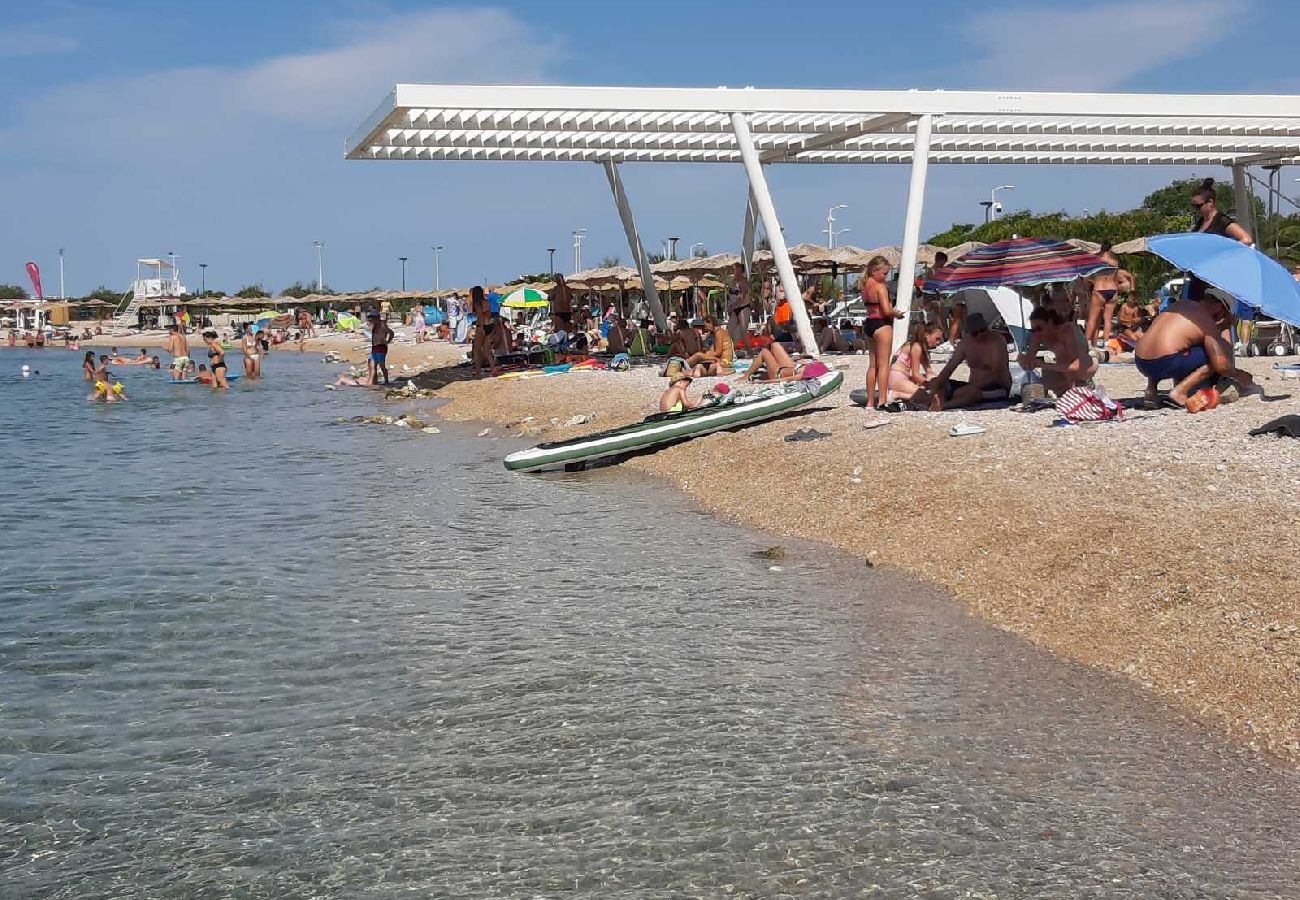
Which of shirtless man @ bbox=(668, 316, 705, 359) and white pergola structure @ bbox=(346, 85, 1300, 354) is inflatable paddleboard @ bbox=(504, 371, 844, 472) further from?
shirtless man @ bbox=(668, 316, 705, 359)

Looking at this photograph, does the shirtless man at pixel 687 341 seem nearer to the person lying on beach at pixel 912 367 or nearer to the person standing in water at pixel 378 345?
the person lying on beach at pixel 912 367

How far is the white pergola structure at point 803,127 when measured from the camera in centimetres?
1638

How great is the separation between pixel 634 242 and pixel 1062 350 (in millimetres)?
13935

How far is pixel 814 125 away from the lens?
61.4 feet

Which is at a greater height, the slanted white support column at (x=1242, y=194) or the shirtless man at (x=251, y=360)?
the slanted white support column at (x=1242, y=194)

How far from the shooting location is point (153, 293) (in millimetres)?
85000

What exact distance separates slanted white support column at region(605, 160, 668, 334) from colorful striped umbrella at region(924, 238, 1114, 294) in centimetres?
1216

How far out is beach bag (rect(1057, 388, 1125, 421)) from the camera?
9.86 m

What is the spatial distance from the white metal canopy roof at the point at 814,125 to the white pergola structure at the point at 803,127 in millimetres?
20

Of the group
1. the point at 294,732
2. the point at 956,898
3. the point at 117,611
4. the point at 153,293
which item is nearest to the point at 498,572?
the point at 117,611

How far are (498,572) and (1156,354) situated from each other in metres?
5.53

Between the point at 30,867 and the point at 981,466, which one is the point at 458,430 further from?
the point at 30,867

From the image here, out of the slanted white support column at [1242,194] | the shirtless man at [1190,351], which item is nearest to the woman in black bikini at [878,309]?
the shirtless man at [1190,351]

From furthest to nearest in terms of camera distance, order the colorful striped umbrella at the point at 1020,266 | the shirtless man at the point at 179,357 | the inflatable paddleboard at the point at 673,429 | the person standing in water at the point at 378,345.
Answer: the shirtless man at the point at 179,357
the person standing in water at the point at 378,345
the inflatable paddleboard at the point at 673,429
the colorful striped umbrella at the point at 1020,266
